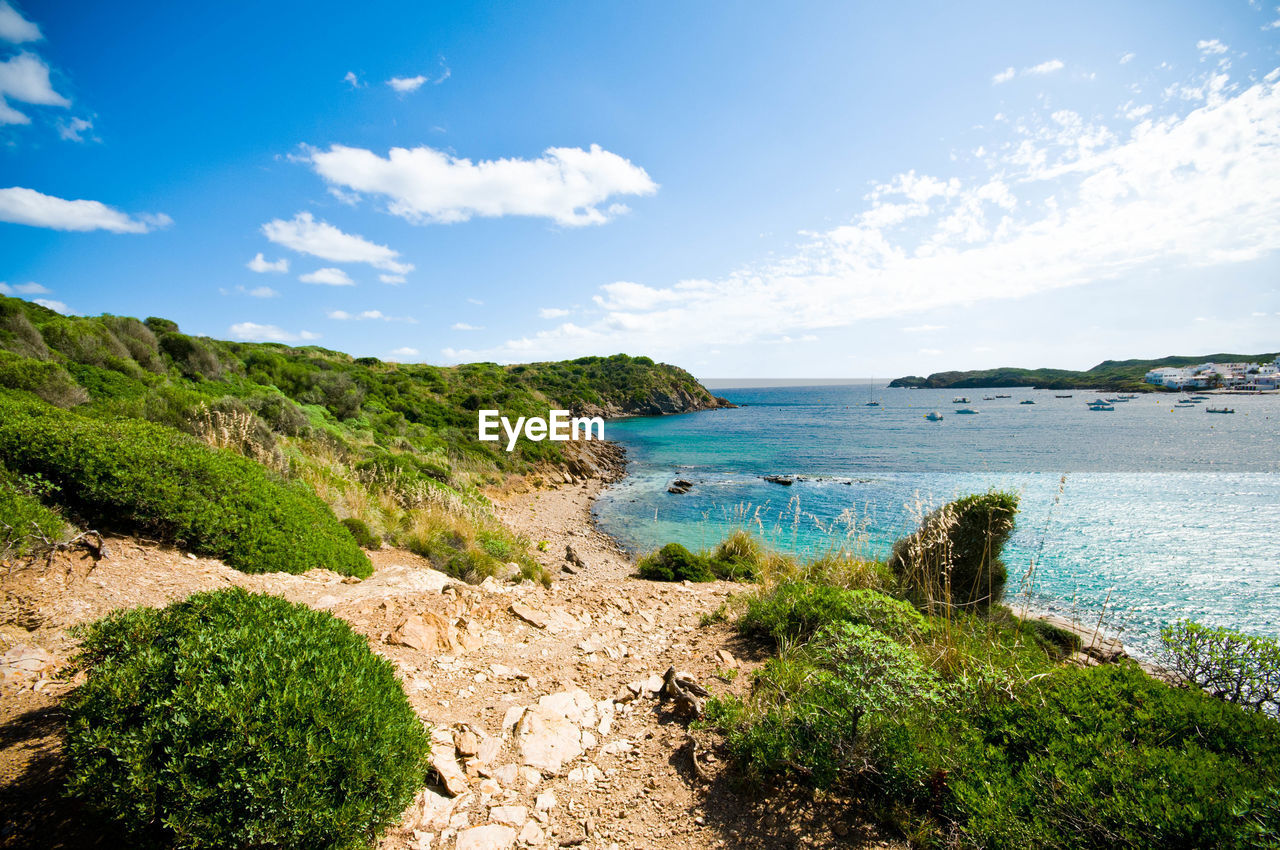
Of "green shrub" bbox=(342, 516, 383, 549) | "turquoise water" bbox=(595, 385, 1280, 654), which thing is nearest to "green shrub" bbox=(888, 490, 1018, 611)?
"turquoise water" bbox=(595, 385, 1280, 654)

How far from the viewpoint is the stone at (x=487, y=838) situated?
2.80 m

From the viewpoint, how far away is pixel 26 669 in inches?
124

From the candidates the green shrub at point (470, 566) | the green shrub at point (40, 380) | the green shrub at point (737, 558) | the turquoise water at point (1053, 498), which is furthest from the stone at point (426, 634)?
the green shrub at point (40, 380)

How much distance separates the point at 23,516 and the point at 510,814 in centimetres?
498

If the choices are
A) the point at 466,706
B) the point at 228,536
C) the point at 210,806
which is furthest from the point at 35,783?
the point at 228,536

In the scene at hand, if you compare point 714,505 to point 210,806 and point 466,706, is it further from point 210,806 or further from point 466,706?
point 210,806

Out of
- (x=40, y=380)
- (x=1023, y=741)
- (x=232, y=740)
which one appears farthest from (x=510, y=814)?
(x=40, y=380)

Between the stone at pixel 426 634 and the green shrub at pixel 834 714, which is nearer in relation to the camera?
the green shrub at pixel 834 714

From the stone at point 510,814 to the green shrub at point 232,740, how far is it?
638 millimetres

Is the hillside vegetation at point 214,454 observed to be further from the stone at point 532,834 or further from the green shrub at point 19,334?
the stone at point 532,834

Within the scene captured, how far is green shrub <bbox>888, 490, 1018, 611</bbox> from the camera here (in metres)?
7.56

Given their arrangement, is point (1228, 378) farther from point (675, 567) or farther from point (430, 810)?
point (430, 810)

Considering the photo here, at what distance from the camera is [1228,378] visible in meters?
102

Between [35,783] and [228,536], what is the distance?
3731 millimetres
